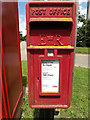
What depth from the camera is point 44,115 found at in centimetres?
143

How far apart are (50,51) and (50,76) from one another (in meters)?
0.30

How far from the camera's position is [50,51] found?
Result: 1.21 m

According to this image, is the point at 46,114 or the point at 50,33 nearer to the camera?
the point at 50,33

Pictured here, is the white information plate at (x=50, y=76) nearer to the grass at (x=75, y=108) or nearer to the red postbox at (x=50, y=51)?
the red postbox at (x=50, y=51)

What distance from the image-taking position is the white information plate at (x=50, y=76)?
1.24m

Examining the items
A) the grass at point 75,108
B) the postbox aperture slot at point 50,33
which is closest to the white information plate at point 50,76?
the postbox aperture slot at point 50,33

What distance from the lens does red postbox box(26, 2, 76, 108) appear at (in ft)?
3.75

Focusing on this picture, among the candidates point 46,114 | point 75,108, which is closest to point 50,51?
point 46,114

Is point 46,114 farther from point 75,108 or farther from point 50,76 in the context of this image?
point 75,108

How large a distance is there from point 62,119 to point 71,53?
2.00 m

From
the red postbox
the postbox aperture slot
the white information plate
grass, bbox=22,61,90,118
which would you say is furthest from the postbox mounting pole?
grass, bbox=22,61,90,118

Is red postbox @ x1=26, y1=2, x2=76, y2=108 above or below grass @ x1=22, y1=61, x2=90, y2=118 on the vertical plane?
above

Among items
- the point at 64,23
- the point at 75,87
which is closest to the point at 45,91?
the point at 64,23

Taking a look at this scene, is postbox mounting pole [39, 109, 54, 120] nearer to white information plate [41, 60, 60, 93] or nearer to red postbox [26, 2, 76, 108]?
red postbox [26, 2, 76, 108]
